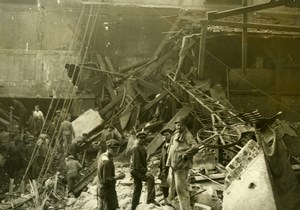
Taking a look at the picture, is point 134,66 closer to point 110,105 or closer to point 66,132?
point 110,105

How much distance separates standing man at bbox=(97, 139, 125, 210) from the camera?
8.65 metres

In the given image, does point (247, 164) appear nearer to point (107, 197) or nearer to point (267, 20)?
point (107, 197)

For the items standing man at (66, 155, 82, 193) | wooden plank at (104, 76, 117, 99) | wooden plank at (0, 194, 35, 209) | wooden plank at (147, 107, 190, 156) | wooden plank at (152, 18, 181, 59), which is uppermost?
wooden plank at (152, 18, 181, 59)

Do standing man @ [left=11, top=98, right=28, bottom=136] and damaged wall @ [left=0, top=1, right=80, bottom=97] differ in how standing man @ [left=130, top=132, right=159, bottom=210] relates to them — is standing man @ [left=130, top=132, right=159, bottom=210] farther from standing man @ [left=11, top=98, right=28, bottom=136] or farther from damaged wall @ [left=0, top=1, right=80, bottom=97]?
damaged wall @ [left=0, top=1, right=80, bottom=97]

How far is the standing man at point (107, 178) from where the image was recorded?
8.65 m

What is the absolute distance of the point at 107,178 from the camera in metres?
8.66

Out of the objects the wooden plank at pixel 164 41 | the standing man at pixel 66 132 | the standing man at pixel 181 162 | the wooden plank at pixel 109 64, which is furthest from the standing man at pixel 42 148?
the standing man at pixel 181 162

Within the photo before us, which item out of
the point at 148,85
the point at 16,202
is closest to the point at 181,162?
the point at 16,202

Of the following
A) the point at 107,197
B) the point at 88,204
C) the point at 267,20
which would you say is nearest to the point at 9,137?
the point at 88,204

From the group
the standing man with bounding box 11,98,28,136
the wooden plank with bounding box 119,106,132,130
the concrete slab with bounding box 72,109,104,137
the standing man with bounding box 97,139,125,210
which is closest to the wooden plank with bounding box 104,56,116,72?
the concrete slab with bounding box 72,109,104,137

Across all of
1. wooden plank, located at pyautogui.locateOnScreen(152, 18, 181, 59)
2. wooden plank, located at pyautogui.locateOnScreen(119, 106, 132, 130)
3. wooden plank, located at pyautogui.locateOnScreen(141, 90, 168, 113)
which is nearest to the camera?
wooden plank, located at pyautogui.locateOnScreen(119, 106, 132, 130)

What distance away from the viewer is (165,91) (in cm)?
1673

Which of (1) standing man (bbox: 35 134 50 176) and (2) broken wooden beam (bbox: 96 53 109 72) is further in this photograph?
(2) broken wooden beam (bbox: 96 53 109 72)

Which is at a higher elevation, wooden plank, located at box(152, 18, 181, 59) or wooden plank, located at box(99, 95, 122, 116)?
wooden plank, located at box(152, 18, 181, 59)
